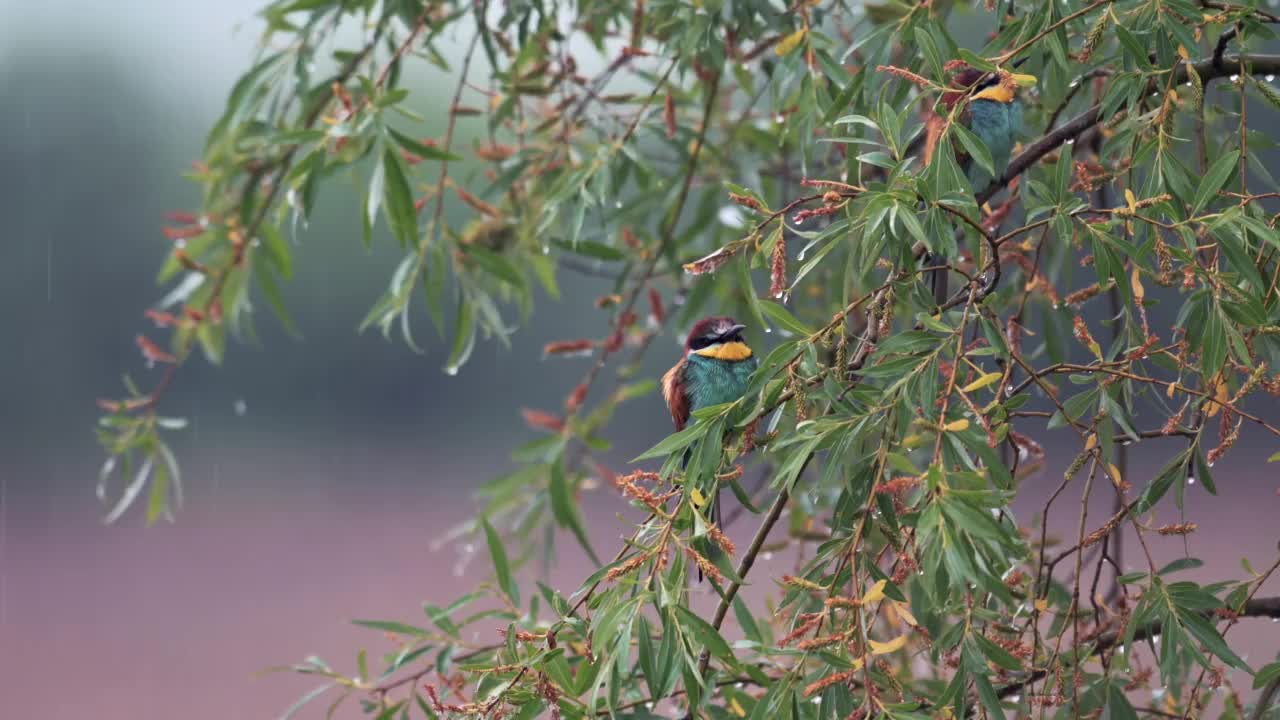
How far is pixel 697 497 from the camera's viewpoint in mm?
1015

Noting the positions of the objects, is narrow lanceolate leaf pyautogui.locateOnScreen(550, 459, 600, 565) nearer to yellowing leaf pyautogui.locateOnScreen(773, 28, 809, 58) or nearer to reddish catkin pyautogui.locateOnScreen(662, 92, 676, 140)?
reddish catkin pyautogui.locateOnScreen(662, 92, 676, 140)

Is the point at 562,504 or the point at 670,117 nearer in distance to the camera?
the point at 670,117

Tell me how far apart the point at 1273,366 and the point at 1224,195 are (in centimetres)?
17

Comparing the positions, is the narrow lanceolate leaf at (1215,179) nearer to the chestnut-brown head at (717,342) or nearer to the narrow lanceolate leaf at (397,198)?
the chestnut-brown head at (717,342)

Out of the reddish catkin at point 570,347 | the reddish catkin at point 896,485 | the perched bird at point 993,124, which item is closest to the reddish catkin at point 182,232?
the reddish catkin at point 570,347

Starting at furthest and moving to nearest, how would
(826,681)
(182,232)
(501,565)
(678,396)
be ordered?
1. (182,232)
2. (678,396)
3. (501,565)
4. (826,681)

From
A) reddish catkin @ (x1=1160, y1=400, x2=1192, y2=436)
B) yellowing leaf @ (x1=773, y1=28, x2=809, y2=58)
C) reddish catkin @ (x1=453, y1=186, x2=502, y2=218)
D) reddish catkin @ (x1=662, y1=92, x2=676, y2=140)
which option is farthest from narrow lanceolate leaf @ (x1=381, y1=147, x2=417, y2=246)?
reddish catkin @ (x1=1160, y1=400, x2=1192, y2=436)

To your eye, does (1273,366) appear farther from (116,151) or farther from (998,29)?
(116,151)

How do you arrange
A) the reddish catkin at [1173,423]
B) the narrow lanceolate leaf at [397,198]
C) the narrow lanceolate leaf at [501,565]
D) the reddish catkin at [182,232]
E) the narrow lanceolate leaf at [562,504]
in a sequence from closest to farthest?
1. the reddish catkin at [1173,423]
2. the narrow lanceolate leaf at [501,565]
3. the narrow lanceolate leaf at [397,198]
4. the narrow lanceolate leaf at [562,504]
5. the reddish catkin at [182,232]

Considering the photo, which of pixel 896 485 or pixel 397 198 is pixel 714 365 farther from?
pixel 896 485

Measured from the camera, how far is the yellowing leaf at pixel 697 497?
101 centimetres

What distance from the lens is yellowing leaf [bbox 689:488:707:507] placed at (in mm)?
1009

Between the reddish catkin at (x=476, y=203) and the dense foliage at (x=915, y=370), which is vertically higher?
the reddish catkin at (x=476, y=203)

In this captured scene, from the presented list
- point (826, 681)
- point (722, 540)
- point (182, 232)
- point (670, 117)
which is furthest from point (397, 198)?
point (826, 681)
